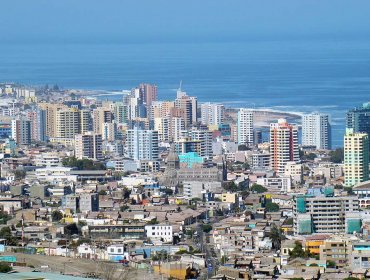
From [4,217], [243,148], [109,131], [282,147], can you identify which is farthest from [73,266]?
[109,131]

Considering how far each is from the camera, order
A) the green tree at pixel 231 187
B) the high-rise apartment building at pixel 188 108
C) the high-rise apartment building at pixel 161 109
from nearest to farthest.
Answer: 1. the green tree at pixel 231 187
2. the high-rise apartment building at pixel 188 108
3. the high-rise apartment building at pixel 161 109

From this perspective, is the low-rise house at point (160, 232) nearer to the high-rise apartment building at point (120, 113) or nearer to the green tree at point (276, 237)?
the green tree at point (276, 237)

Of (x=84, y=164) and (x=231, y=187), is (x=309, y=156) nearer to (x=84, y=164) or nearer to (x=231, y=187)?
(x=84, y=164)

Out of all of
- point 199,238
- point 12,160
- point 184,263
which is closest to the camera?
point 184,263

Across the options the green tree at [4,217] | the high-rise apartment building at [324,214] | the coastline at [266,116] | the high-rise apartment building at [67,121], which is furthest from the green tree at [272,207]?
the coastline at [266,116]

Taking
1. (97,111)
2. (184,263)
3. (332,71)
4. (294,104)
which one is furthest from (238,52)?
(184,263)

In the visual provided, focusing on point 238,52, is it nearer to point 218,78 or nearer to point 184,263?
point 218,78

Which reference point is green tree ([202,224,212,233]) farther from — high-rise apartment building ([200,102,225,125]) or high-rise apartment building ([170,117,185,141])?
high-rise apartment building ([200,102,225,125])
